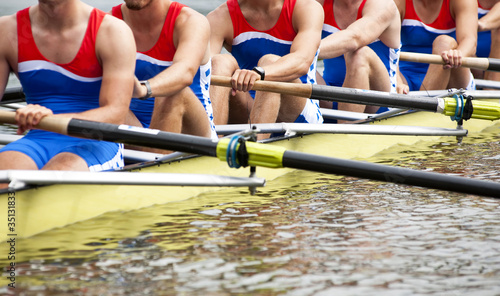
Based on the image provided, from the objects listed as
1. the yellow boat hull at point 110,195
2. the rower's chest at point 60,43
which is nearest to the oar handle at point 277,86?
the yellow boat hull at point 110,195

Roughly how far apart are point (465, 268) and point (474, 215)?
0.77 m

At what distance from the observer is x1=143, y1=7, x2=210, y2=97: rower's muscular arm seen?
13.1 feet

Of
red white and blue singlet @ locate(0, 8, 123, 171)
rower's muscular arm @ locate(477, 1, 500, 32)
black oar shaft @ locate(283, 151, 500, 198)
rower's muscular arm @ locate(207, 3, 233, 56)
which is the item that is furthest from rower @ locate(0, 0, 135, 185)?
rower's muscular arm @ locate(477, 1, 500, 32)

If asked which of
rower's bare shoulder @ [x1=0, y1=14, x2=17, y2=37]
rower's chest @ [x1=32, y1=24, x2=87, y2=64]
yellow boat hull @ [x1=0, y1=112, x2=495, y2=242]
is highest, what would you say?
rower's bare shoulder @ [x1=0, y1=14, x2=17, y2=37]

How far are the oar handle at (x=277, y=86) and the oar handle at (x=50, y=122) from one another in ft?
4.32

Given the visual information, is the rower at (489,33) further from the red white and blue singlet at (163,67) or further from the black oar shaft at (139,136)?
the black oar shaft at (139,136)

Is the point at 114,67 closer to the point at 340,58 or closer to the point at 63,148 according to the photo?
the point at 63,148

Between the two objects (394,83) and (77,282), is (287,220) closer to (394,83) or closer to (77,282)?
(77,282)

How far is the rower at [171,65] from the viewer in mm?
4078

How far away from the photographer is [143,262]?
298 cm

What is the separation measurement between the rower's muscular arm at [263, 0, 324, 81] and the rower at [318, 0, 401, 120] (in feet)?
1.46

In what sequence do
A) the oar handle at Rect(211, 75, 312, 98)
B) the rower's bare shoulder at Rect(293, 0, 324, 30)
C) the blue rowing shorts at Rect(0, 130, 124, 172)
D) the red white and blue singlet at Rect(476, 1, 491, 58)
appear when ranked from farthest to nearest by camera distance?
the red white and blue singlet at Rect(476, 1, 491, 58) < the rower's bare shoulder at Rect(293, 0, 324, 30) < the oar handle at Rect(211, 75, 312, 98) < the blue rowing shorts at Rect(0, 130, 124, 172)

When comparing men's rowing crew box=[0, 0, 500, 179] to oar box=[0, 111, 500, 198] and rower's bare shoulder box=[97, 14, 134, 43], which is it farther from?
oar box=[0, 111, 500, 198]

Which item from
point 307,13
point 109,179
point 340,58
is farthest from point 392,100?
point 109,179
